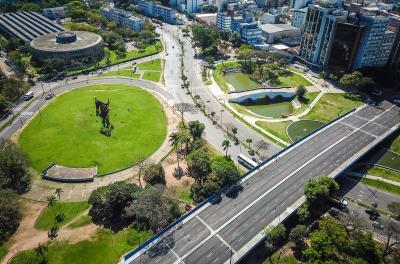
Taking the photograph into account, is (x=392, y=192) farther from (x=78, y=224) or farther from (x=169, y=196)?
(x=78, y=224)

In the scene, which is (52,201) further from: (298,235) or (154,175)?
(298,235)

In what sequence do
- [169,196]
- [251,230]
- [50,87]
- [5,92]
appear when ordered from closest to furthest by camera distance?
[251,230] < [169,196] < [5,92] < [50,87]

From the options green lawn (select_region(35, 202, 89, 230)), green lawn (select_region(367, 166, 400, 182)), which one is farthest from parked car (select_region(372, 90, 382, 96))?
green lawn (select_region(35, 202, 89, 230))

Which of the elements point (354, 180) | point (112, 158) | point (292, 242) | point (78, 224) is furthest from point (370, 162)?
point (78, 224)

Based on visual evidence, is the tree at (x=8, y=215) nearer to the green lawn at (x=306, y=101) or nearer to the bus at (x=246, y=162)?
the bus at (x=246, y=162)

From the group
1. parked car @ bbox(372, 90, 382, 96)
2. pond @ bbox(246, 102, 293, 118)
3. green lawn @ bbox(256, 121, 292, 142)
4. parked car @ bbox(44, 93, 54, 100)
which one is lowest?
pond @ bbox(246, 102, 293, 118)

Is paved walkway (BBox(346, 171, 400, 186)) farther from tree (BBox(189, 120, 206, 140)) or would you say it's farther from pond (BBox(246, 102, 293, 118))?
tree (BBox(189, 120, 206, 140))
